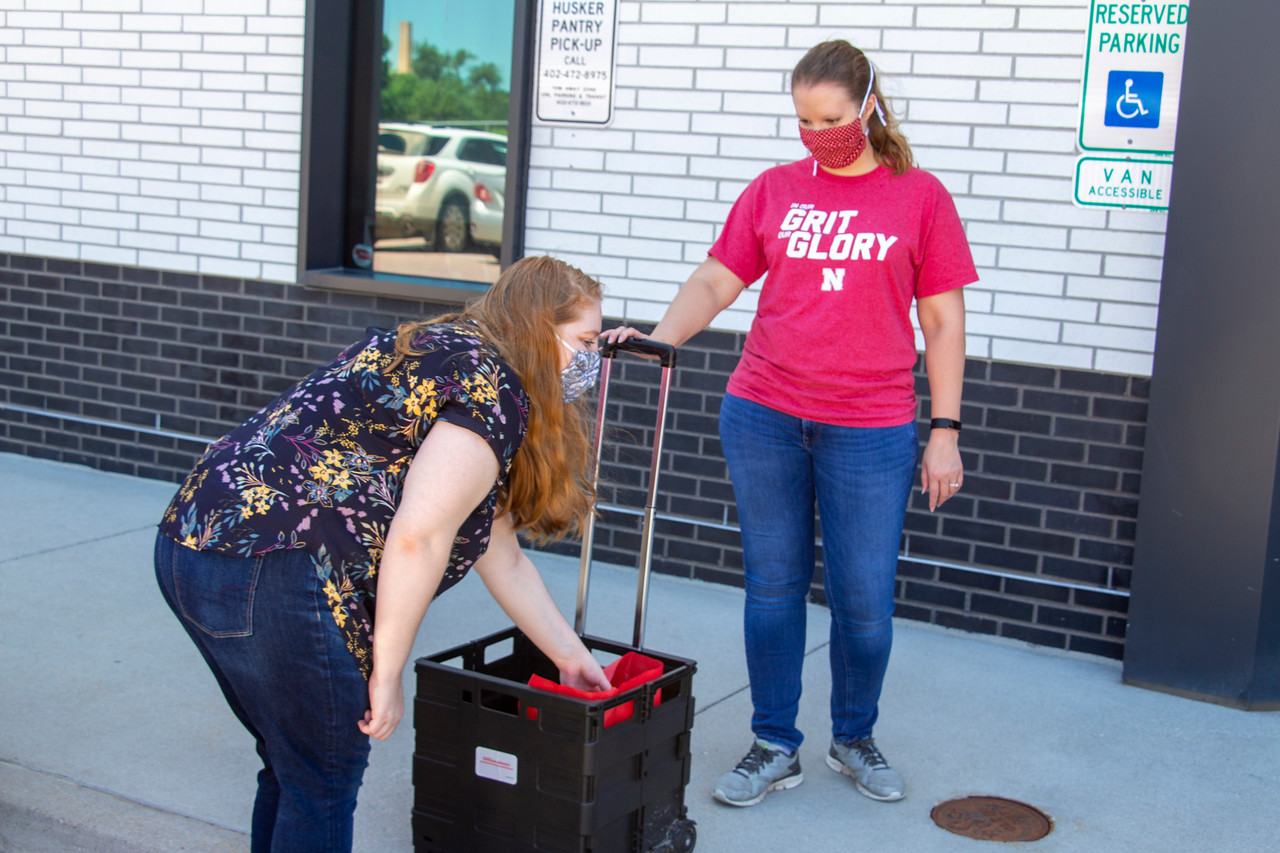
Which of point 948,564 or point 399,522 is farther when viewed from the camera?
point 948,564

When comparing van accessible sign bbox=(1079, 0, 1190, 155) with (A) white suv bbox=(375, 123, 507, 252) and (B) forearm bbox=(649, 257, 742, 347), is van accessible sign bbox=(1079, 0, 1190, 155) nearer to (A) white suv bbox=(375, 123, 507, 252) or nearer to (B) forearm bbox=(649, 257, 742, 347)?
(B) forearm bbox=(649, 257, 742, 347)

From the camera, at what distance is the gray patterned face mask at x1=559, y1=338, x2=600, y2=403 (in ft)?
8.53

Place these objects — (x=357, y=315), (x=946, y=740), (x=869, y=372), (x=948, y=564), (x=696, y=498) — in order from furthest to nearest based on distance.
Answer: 1. (x=357, y=315)
2. (x=696, y=498)
3. (x=948, y=564)
4. (x=946, y=740)
5. (x=869, y=372)

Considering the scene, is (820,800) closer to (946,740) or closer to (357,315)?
(946,740)

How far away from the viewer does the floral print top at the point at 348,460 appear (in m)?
2.27

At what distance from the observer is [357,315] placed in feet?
20.0

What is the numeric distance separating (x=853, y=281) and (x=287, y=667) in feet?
5.69

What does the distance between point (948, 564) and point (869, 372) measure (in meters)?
1.98

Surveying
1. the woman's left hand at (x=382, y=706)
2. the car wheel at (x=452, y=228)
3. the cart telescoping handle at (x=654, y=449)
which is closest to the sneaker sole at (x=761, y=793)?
the cart telescoping handle at (x=654, y=449)

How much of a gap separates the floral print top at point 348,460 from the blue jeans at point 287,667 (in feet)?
0.11

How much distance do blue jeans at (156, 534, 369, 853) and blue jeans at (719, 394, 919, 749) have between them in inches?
53.4

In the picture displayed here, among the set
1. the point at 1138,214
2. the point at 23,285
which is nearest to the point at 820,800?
the point at 1138,214

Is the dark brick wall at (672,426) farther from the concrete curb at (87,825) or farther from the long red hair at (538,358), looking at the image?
the long red hair at (538,358)

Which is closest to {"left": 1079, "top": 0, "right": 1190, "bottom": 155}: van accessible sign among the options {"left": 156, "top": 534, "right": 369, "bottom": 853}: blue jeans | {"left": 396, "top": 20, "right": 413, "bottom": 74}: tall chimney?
{"left": 396, "top": 20, "right": 413, "bottom": 74}: tall chimney
